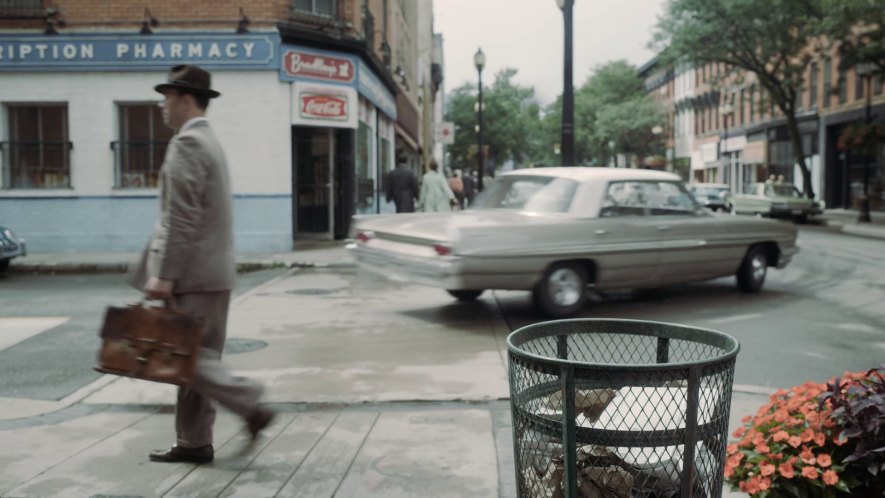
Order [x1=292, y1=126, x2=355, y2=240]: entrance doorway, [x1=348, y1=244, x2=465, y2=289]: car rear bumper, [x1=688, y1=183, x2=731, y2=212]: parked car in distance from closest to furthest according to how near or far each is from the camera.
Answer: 1. [x1=348, y1=244, x2=465, y2=289]: car rear bumper
2. [x1=292, y1=126, x2=355, y2=240]: entrance doorway
3. [x1=688, y1=183, x2=731, y2=212]: parked car in distance

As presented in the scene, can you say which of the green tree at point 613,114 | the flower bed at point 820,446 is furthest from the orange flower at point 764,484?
the green tree at point 613,114

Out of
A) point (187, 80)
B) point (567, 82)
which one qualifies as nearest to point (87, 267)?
point (567, 82)

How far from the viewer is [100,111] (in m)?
16.5

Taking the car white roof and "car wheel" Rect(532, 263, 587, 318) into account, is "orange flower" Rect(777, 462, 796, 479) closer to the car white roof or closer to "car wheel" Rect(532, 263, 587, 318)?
"car wheel" Rect(532, 263, 587, 318)

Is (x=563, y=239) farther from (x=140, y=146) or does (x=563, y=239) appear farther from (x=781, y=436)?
(x=140, y=146)

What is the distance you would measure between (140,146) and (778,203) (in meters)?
21.2

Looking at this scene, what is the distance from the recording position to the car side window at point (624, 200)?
362 inches

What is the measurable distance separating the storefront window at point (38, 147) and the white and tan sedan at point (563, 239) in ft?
31.8

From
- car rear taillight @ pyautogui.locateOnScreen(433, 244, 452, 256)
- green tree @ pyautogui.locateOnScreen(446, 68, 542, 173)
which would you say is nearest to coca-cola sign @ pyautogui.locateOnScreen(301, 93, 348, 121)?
car rear taillight @ pyautogui.locateOnScreen(433, 244, 452, 256)

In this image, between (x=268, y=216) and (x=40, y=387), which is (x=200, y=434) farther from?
(x=268, y=216)

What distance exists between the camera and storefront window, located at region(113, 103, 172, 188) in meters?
16.7

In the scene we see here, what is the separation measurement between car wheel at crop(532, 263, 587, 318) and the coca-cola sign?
9416 millimetres

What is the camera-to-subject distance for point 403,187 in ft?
54.5

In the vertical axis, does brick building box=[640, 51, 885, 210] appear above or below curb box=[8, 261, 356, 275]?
above
